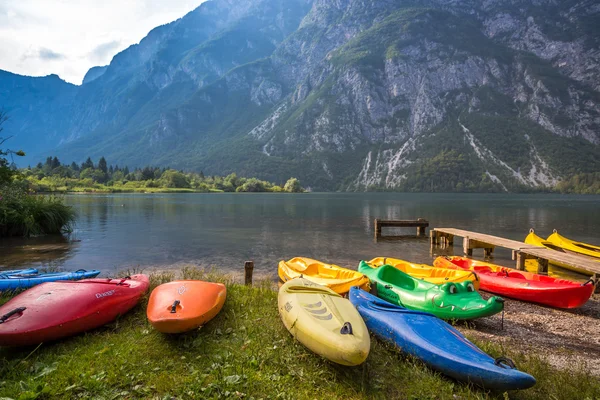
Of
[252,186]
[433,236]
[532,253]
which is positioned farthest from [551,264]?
[252,186]

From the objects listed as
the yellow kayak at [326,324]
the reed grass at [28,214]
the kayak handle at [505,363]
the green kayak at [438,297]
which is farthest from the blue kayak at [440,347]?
the reed grass at [28,214]

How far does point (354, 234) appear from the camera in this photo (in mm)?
28188

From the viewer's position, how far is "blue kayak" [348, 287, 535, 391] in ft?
14.3

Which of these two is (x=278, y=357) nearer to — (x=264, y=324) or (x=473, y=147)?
(x=264, y=324)

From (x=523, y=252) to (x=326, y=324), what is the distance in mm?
12991

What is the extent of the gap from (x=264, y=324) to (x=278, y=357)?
50.0 inches

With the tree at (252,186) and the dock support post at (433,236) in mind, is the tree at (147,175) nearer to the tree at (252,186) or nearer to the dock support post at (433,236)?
the tree at (252,186)

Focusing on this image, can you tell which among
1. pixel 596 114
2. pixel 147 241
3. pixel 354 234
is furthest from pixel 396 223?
pixel 596 114

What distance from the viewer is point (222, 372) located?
4.95m

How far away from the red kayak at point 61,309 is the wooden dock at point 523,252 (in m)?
13.6

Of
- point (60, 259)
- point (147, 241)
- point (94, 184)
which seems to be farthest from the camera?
point (94, 184)

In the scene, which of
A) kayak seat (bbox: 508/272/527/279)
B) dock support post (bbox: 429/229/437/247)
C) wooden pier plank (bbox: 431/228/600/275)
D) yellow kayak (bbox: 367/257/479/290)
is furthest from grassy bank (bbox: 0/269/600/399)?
dock support post (bbox: 429/229/437/247)

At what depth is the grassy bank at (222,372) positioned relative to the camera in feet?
14.8

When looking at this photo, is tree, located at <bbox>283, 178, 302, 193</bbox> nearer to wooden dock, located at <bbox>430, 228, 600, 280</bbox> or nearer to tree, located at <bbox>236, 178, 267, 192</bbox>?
tree, located at <bbox>236, 178, 267, 192</bbox>
